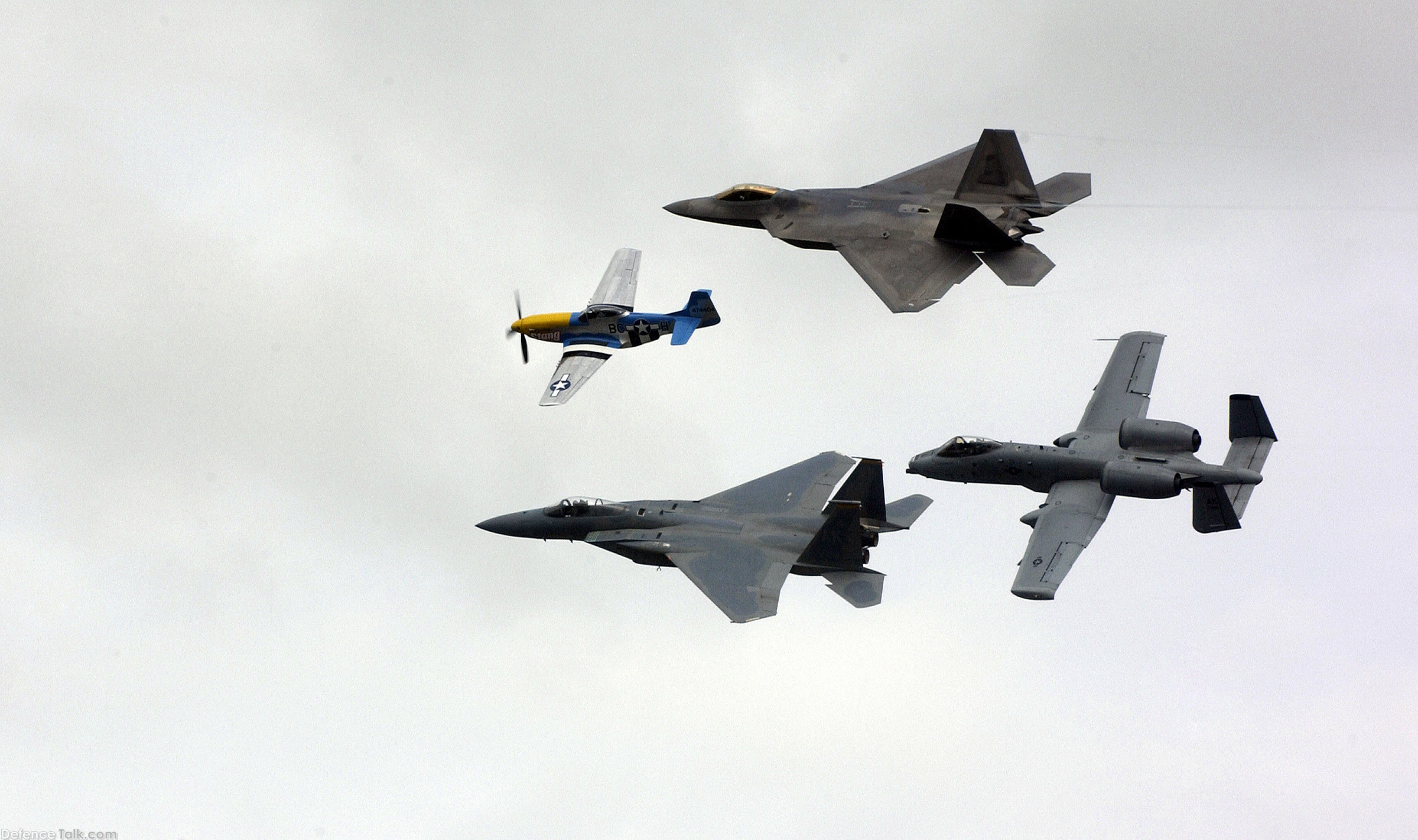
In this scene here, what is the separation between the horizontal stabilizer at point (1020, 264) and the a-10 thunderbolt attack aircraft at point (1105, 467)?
6.22 meters

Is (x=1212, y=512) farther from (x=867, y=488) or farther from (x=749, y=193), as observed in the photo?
(x=749, y=193)

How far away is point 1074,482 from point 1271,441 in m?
6.32

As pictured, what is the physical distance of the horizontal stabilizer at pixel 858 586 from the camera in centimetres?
5056

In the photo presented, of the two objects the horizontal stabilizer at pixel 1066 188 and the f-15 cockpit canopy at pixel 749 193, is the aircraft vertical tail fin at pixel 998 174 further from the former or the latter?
the f-15 cockpit canopy at pixel 749 193

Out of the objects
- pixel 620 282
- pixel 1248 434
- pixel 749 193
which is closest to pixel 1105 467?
pixel 1248 434

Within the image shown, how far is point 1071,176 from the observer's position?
55.7m

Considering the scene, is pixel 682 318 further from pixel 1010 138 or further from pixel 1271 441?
pixel 1271 441

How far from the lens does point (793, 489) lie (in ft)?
184

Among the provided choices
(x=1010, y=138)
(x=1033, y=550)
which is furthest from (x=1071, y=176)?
(x=1033, y=550)

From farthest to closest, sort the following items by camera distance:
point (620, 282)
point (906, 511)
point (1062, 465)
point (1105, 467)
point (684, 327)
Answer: point (620, 282) → point (684, 327) → point (906, 511) → point (1062, 465) → point (1105, 467)

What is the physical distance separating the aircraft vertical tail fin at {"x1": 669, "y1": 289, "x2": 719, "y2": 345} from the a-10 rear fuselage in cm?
895

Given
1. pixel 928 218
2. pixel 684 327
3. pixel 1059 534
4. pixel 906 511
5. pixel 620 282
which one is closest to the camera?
pixel 1059 534

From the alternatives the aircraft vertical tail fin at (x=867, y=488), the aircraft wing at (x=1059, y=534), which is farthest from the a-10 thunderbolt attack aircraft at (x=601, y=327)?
the aircraft wing at (x=1059, y=534)

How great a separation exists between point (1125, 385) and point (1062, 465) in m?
4.73
